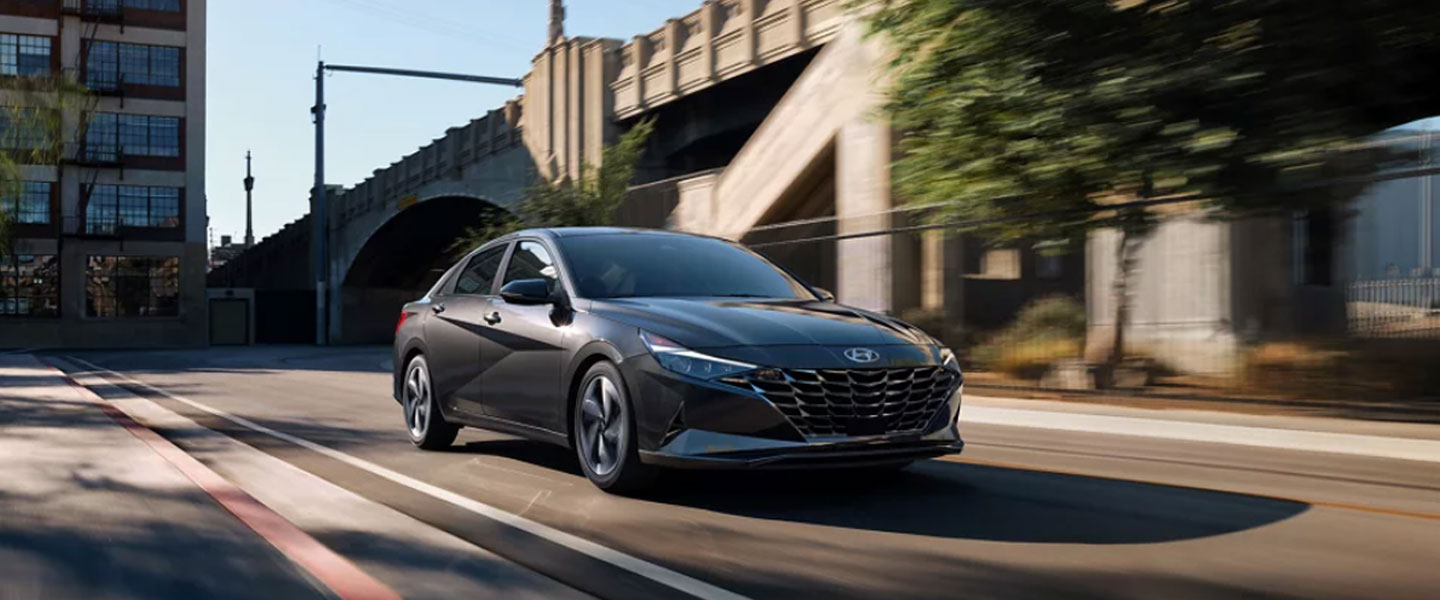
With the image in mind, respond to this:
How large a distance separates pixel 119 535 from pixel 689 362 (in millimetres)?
2503

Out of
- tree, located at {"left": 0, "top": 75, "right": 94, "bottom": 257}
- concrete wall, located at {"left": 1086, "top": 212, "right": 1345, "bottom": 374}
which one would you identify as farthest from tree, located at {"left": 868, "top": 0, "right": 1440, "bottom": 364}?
tree, located at {"left": 0, "top": 75, "right": 94, "bottom": 257}

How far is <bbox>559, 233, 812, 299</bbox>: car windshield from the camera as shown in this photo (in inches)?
300

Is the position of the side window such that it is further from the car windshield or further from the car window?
the car windshield

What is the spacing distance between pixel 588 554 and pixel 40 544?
2172 mm

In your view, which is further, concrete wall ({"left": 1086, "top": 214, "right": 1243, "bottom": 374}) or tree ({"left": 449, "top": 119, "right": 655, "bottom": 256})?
tree ({"left": 449, "top": 119, "right": 655, "bottom": 256})

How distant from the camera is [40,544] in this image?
5555 mm

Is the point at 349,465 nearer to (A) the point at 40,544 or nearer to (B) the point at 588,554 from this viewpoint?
(A) the point at 40,544

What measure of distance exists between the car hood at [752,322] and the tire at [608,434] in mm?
329

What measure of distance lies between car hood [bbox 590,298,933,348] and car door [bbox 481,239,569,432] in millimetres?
441

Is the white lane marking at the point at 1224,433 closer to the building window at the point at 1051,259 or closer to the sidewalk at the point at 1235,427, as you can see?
the sidewalk at the point at 1235,427

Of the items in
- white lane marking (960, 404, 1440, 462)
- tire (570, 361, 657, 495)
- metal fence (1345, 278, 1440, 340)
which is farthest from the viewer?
metal fence (1345, 278, 1440, 340)

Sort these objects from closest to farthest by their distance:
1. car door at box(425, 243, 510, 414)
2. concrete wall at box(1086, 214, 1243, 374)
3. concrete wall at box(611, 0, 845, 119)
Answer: car door at box(425, 243, 510, 414), concrete wall at box(1086, 214, 1243, 374), concrete wall at box(611, 0, 845, 119)

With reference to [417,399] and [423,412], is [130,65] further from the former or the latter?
[423,412]

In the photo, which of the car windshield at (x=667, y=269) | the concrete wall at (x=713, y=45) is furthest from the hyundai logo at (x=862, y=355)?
the concrete wall at (x=713, y=45)
